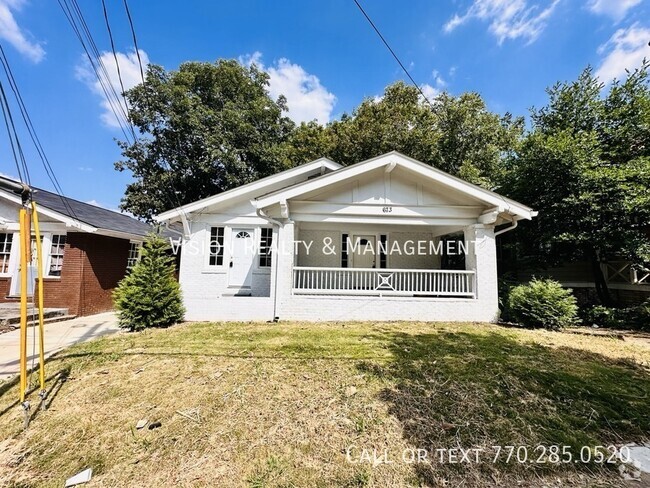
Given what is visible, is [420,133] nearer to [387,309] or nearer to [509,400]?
[387,309]

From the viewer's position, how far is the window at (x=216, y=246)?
32.2 ft

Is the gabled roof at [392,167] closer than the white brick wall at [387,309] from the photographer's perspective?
Yes

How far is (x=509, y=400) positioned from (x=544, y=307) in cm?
531

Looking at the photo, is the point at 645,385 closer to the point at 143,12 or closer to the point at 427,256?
the point at 427,256

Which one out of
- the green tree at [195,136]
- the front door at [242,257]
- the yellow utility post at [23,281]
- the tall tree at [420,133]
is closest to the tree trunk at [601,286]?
the tall tree at [420,133]

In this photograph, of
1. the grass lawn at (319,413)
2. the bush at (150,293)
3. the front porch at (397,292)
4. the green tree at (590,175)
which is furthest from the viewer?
the green tree at (590,175)

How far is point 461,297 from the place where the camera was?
8992 millimetres

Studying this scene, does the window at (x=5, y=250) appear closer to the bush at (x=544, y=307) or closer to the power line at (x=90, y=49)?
the power line at (x=90, y=49)

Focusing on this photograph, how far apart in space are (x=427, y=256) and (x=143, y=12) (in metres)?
11.3

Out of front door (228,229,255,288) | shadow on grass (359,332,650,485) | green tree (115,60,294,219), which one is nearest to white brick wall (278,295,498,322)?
front door (228,229,255,288)

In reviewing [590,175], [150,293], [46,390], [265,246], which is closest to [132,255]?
[150,293]

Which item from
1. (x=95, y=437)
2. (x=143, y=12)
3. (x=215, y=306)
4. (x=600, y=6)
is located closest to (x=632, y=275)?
(x=600, y=6)

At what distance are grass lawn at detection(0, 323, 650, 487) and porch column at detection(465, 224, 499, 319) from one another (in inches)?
111

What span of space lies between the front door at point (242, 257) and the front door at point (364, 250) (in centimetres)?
395
